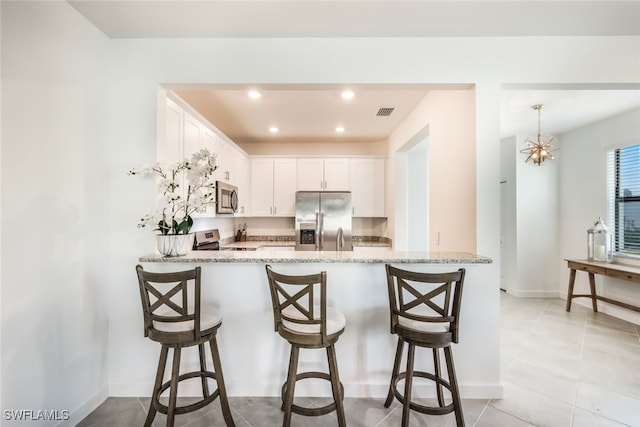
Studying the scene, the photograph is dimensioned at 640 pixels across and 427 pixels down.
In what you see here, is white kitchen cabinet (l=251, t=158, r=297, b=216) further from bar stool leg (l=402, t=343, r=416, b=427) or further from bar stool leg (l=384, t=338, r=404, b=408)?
bar stool leg (l=402, t=343, r=416, b=427)

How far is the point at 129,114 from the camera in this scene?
204 cm

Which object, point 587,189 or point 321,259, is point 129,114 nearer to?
point 321,259

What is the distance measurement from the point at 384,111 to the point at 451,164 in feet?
4.24

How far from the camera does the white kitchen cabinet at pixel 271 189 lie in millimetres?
4734

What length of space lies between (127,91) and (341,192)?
299 cm

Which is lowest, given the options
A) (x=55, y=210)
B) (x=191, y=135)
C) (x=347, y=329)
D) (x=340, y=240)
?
(x=347, y=329)

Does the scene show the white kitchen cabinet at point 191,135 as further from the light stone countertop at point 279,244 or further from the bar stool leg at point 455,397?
the bar stool leg at point 455,397

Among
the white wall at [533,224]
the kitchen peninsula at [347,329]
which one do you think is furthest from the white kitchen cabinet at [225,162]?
the white wall at [533,224]

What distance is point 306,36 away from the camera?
2039 mm

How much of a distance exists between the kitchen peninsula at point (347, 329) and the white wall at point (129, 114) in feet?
A: 0.50

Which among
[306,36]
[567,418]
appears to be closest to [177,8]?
[306,36]

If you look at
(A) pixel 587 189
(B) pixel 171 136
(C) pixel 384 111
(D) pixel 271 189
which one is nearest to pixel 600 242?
(A) pixel 587 189

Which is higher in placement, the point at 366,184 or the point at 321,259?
the point at 366,184

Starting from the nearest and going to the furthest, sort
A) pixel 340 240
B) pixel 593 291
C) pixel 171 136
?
pixel 171 136, pixel 593 291, pixel 340 240
